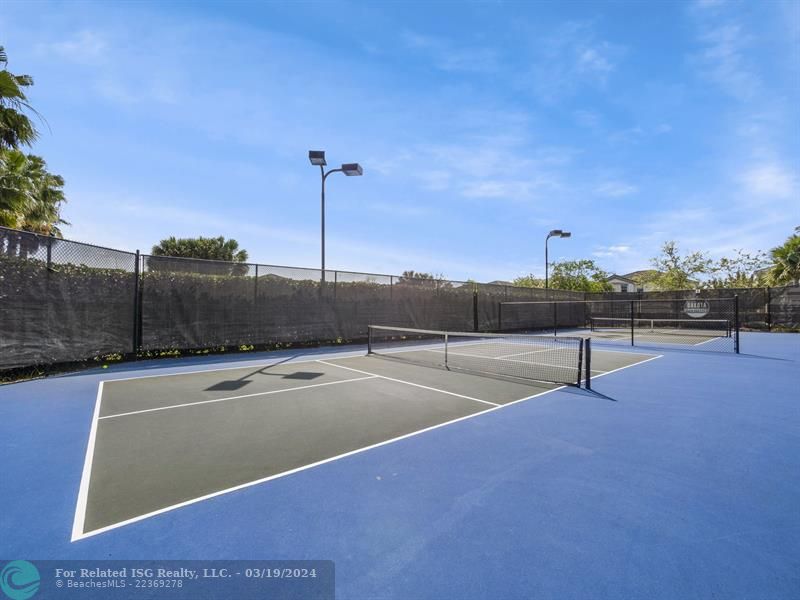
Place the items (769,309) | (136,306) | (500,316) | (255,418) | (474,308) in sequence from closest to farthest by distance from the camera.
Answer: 1. (255,418)
2. (136,306)
3. (474,308)
4. (769,309)
5. (500,316)

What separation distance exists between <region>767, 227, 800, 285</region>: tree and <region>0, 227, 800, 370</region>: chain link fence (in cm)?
260

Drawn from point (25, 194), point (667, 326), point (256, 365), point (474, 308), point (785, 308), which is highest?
point (25, 194)

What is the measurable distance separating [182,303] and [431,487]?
403 inches

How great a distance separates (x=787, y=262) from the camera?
20516 mm

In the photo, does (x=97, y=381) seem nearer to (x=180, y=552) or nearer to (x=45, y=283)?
(x=45, y=283)

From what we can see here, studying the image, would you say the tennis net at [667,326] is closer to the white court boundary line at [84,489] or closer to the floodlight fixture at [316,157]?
the floodlight fixture at [316,157]

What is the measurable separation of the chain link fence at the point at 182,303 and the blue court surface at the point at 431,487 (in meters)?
2.46

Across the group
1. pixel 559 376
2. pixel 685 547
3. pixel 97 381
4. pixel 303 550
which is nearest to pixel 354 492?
pixel 303 550

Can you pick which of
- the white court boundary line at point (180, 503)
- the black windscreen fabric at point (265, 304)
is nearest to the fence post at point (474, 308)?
the black windscreen fabric at point (265, 304)

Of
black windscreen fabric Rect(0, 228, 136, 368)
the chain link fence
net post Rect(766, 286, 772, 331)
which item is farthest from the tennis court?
net post Rect(766, 286, 772, 331)

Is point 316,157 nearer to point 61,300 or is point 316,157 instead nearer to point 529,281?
point 61,300

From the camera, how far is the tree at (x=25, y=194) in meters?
9.30

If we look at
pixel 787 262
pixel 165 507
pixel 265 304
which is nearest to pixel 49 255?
pixel 265 304

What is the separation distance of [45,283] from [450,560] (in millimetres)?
9991
